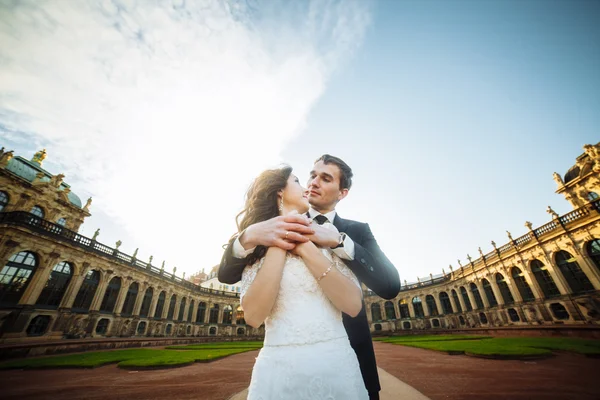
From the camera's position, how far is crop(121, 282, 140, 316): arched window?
24172mm

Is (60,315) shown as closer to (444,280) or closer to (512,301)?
(512,301)

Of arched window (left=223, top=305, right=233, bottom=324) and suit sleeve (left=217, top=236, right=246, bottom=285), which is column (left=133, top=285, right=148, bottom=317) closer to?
arched window (left=223, top=305, right=233, bottom=324)

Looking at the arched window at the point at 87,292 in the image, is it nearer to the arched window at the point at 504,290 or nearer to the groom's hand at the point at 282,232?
the groom's hand at the point at 282,232

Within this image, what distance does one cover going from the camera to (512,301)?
25.0m

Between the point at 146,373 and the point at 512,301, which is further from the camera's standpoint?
the point at 512,301

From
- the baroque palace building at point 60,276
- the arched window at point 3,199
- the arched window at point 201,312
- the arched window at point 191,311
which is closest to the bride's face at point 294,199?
the baroque palace building at point 60,276

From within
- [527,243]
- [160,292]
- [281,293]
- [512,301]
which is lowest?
[281,293]

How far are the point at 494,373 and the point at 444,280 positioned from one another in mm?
36752

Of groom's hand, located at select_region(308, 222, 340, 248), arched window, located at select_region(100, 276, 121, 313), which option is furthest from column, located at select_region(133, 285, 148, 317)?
groom's hand, located at select_region(308, 222, 340, 248)

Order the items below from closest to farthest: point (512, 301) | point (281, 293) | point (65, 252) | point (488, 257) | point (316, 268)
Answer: point (316, 268)
point (281, 293)
point (65, 252)
point (512, 301)
point (488, 257)

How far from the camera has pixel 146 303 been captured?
27.3 meters

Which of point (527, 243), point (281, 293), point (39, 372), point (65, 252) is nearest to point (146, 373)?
point (39, 372)

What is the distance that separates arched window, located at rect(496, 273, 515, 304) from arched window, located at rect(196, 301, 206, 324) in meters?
41.4

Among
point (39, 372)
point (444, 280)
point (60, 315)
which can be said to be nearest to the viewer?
point (39, 372)
